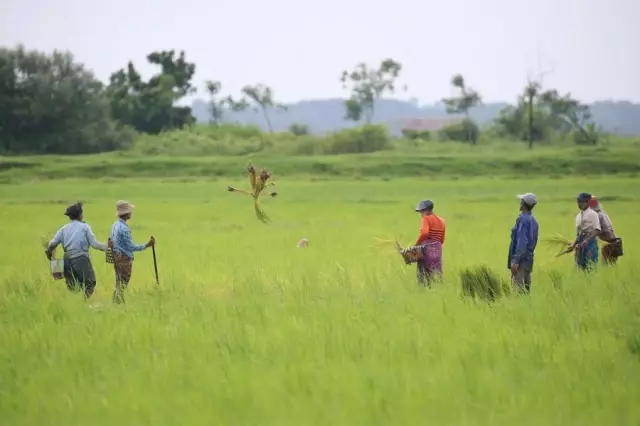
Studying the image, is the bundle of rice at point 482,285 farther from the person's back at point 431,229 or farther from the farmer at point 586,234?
the farmer at point 586,234

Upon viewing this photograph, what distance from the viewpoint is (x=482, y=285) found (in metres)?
6.27

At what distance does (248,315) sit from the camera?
5719 millimetres

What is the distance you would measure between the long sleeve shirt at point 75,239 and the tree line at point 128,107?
15104 mm

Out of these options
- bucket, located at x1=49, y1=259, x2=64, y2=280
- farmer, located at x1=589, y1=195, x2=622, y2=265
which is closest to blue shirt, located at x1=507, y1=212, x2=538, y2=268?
farmer, located at x1=589, y1=195, x2=622, y2=265

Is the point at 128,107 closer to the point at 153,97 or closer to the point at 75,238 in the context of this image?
the point at 153,97

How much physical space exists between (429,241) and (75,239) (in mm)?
2598

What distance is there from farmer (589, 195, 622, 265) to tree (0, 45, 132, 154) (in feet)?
53.0

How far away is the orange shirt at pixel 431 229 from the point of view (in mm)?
6496

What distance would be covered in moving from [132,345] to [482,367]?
6.41 ft

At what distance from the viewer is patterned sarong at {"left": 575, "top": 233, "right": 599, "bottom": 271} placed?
24.3 feet

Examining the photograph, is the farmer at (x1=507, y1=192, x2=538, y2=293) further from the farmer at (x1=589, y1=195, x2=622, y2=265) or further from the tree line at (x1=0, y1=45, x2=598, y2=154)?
the tree line at (x1=0, y1=45, x2=598, y2=154)

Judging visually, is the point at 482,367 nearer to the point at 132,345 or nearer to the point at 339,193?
the point at 132,345

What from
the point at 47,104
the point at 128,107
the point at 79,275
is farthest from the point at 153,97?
the point at 79,275

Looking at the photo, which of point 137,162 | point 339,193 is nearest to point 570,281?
point 339,193
